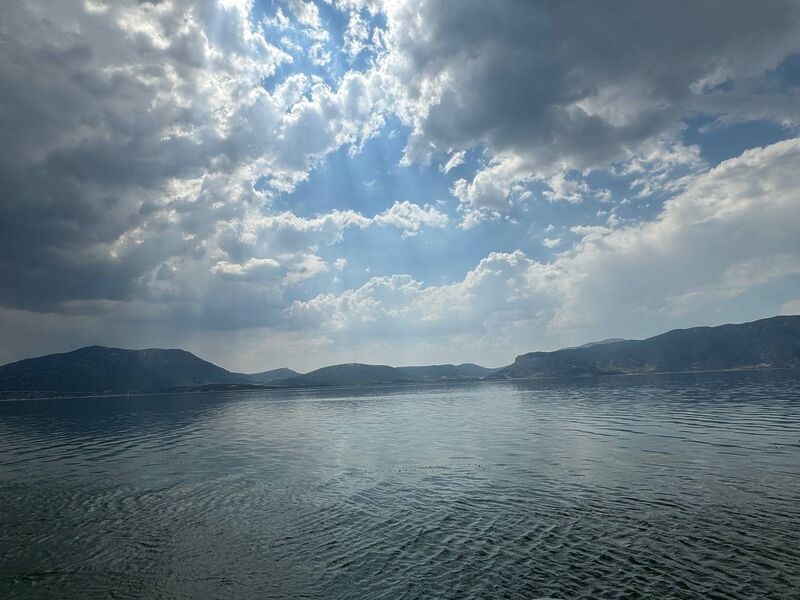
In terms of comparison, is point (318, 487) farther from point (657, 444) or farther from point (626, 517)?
point (657, 444)

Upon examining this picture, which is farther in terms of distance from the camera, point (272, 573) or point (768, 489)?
point (768, 489)

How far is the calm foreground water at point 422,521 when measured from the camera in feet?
80.3

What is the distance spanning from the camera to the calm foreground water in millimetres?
24484

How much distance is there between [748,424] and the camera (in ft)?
258

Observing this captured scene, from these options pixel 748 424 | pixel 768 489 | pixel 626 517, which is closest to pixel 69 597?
pixel 626 517

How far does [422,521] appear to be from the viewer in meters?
34.9

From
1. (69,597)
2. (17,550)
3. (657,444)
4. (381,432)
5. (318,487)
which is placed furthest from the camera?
(381,432)

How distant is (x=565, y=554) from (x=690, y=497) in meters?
18.3

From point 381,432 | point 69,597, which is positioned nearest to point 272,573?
point 69,597

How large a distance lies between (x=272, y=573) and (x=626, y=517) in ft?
87.2

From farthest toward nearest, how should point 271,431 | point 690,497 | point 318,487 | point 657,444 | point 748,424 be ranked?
point 271,431, point 748,424, point 657,444, point 318,487, point 690,497

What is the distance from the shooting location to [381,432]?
97625 millimetres

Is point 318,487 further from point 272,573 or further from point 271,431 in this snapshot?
point 271,431

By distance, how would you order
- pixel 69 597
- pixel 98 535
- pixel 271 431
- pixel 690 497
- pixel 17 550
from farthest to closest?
pixel 271 431 → pixel 690 497 → pixel 98 535 → pixel 17 550 → pixel 69 597
